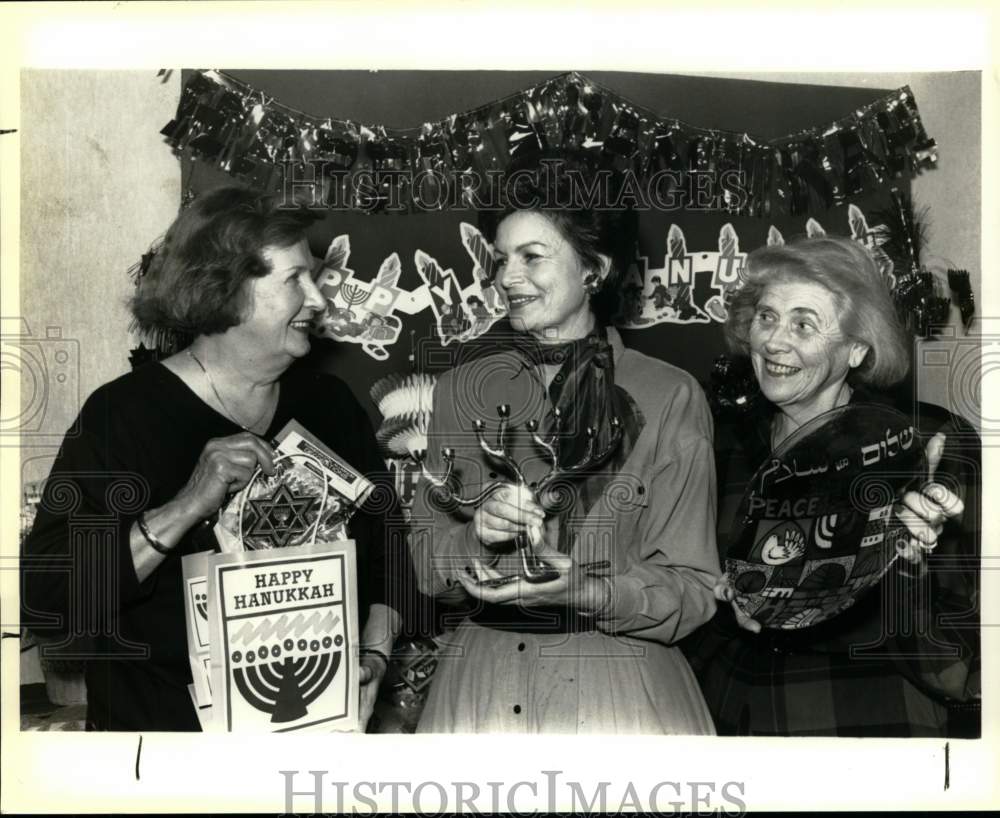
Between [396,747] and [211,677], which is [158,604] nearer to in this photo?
[211,677]

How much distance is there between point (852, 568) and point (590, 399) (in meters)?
0.69

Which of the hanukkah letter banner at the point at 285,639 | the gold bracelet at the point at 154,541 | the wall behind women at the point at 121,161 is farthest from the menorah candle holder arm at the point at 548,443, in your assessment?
the gold bracelet at the point at 154,541

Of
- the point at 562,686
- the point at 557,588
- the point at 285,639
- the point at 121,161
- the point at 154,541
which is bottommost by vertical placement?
the point at 562,686

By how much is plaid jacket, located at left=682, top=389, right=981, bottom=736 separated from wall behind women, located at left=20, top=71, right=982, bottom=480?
285 millimetres

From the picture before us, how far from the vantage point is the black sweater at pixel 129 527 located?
2422mm

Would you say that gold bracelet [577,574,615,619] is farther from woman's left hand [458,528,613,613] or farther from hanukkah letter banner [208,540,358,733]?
hanukkah letter banner [208,540,358,733]

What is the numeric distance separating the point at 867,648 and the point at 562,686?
68 cm

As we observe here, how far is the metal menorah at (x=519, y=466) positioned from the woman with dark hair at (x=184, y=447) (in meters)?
0.16

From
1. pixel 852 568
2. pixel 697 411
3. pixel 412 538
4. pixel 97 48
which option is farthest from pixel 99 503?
pixel 852 568

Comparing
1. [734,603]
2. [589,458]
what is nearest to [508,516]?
[589,458]

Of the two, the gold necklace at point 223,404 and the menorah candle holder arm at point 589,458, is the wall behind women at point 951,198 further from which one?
the gold necklace at point 223,404

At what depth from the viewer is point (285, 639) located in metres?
2.43

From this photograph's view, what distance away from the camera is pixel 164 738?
2.46m

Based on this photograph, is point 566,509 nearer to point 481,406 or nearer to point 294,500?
point 481,406
